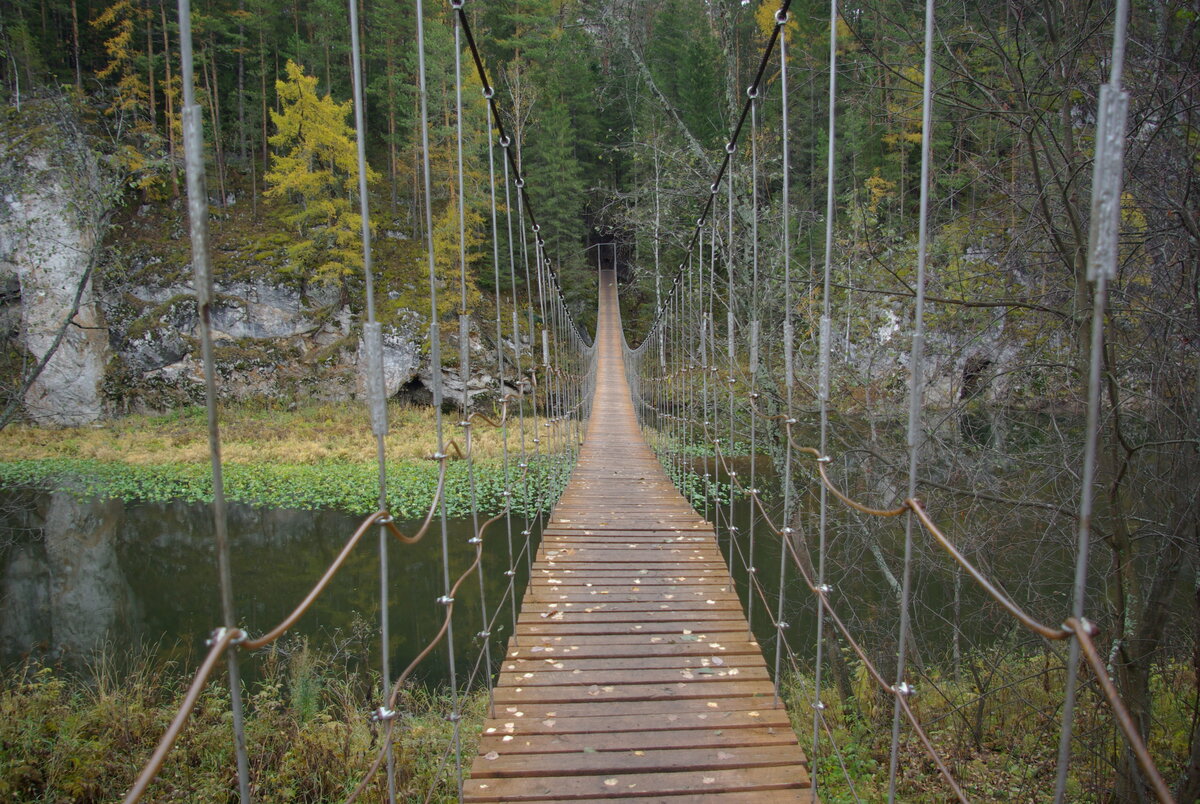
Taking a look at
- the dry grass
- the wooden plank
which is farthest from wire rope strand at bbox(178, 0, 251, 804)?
the dry grass

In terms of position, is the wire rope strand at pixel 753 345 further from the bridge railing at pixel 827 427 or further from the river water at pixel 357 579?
the river water at pixel 357 579

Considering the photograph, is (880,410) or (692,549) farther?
(880,410)

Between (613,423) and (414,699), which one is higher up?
(613,423)

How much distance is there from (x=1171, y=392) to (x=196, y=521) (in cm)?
890

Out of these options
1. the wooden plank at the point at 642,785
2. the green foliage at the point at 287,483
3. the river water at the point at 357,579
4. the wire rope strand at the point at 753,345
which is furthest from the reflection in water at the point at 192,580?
the wooden plank at the point at 642,785

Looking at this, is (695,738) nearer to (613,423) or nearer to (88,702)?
(88,702)

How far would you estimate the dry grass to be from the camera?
9.93 metres

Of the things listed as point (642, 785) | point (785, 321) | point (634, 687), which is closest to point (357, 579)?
point (634, 687)

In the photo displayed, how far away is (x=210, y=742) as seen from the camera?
3.26m

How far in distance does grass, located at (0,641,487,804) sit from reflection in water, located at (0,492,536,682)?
0.79m

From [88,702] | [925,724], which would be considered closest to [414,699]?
[88,702]

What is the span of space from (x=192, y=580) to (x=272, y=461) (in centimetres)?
418

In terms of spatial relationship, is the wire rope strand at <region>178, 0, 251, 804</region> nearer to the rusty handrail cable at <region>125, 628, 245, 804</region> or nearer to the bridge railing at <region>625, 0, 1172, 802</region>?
the rusty handrail cable at <region>125, 628, 245, 804</region>

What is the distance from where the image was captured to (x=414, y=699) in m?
4.20
